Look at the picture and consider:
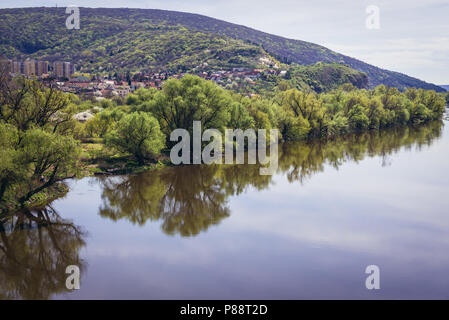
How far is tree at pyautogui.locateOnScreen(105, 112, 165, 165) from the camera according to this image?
36.5m

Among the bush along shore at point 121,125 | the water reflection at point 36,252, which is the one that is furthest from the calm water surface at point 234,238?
the bush along shore at point 121,125

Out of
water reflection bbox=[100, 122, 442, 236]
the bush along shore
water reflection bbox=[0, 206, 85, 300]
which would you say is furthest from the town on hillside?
water reflection bbox=[0, 206, 85, 300]

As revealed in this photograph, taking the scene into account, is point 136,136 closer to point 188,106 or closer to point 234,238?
point 188,106

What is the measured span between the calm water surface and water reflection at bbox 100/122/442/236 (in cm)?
15

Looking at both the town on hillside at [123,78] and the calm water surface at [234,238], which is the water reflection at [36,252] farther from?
the town on hillside at [123,78]

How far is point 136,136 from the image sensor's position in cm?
3659

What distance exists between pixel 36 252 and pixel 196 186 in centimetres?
1479

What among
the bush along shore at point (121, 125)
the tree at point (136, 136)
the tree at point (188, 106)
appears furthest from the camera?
the tree at point (188, 106)

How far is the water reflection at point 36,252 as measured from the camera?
51.4ft

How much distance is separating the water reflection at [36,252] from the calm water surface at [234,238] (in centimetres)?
5

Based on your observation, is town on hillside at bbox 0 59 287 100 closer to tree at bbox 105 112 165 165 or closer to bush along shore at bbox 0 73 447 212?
bush along shore at bbox 0 73 447 212
